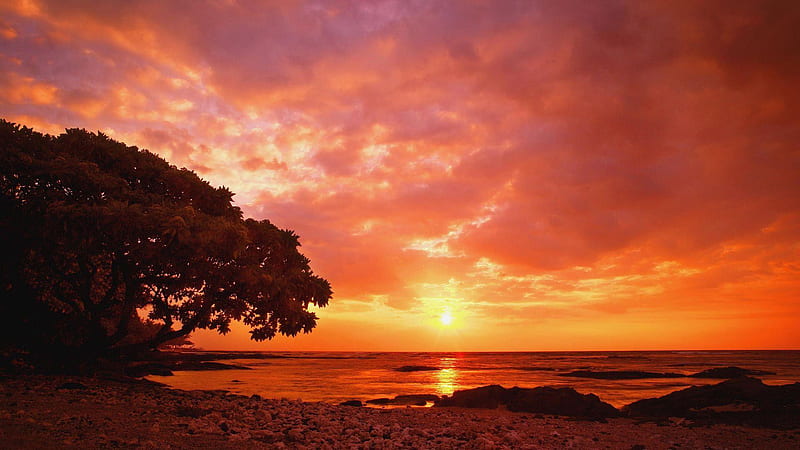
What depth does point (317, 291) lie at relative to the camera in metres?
19.0

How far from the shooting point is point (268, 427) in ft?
40.3

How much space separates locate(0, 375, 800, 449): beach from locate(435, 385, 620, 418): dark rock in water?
1.23m

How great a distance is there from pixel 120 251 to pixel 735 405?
25.8 metres

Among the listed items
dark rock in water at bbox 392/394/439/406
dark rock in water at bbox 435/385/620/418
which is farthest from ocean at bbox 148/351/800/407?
dark rock in water at bbox 435/385/620/418

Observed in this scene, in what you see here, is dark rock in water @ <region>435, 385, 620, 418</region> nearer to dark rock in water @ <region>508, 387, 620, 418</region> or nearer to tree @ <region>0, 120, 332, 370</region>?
dark rock in water @ <region>508, 387, 620, 418</region>

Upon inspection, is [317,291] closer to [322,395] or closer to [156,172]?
[156,172]

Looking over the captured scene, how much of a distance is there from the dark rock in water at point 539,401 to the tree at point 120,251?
32.5ft

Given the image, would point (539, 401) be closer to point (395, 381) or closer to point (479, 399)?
point (479, 399)

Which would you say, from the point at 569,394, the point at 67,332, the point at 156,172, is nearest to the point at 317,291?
the point at 156,172

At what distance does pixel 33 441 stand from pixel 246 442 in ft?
12.9

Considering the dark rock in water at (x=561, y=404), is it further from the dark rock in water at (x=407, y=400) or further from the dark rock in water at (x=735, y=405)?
the dark rock in water at (x=407, y=400)

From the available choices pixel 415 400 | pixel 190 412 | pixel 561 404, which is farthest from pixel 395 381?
pixel 190 412

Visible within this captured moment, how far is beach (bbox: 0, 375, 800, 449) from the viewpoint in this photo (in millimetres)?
9703

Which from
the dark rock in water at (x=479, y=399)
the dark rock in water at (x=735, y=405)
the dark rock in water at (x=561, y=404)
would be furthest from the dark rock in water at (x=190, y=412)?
the dark rock in water at (x=735, y=405)
